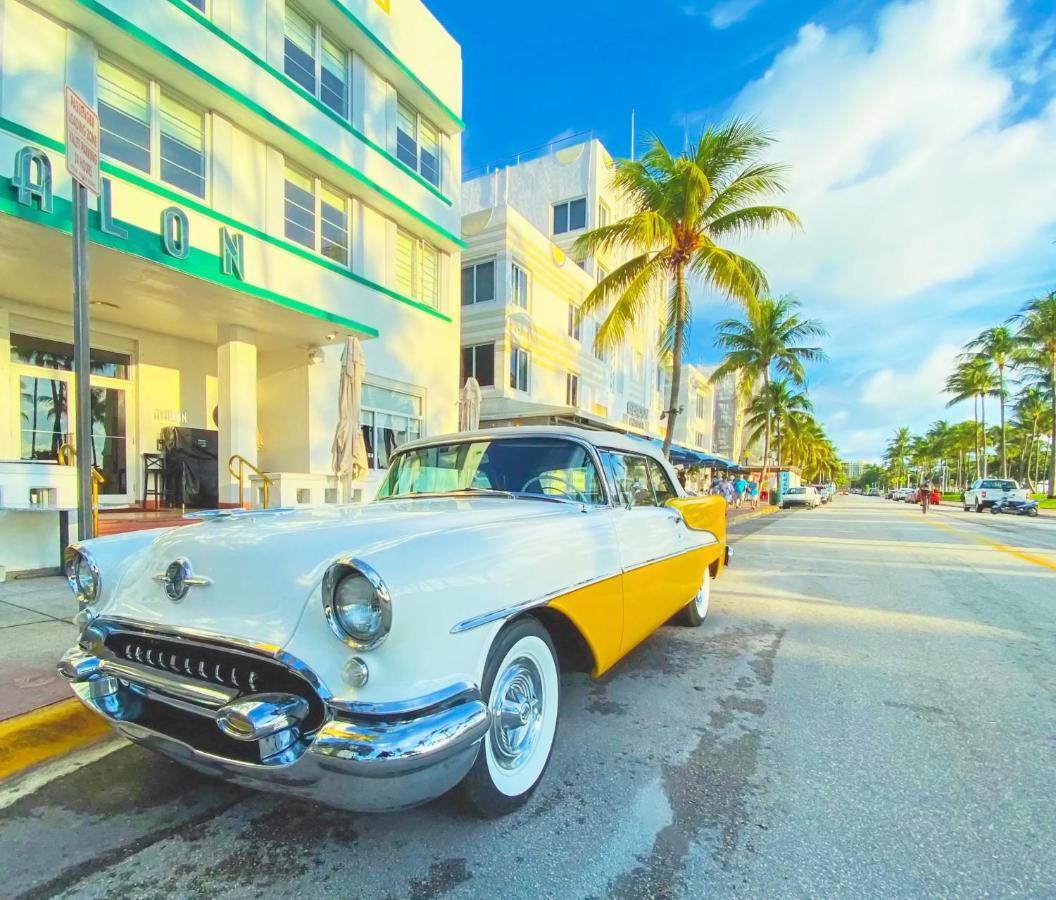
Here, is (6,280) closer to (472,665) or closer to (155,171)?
(155,171)

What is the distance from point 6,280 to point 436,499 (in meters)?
7.50

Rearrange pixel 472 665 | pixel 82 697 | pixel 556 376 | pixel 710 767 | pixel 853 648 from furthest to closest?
pixel 556 376 < pixel 853 648 < pixel 710 767 < pixel 82 697 < pixel 472 665

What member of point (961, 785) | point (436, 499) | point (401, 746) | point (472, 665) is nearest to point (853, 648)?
point (961, 785)

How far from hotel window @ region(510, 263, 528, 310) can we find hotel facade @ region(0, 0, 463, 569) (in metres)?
4.83

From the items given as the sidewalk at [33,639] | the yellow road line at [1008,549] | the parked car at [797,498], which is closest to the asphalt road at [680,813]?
the sidewalk at [33,639]

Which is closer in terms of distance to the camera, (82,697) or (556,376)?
(82,697)

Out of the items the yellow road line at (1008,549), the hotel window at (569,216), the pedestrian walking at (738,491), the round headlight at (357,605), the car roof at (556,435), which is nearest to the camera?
the round headlight at (357,605)

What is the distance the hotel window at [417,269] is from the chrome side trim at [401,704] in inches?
463

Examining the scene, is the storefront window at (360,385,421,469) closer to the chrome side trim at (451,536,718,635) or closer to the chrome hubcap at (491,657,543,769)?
the chrome side trim at (451,536,718,635)

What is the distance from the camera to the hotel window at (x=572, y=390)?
21969mm

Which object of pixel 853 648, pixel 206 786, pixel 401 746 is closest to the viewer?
pixel 401 746

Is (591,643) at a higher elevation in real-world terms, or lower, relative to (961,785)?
higher

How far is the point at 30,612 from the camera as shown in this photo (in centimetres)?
444

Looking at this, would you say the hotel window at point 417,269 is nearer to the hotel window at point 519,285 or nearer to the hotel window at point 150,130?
the hotel window at point 150,130
